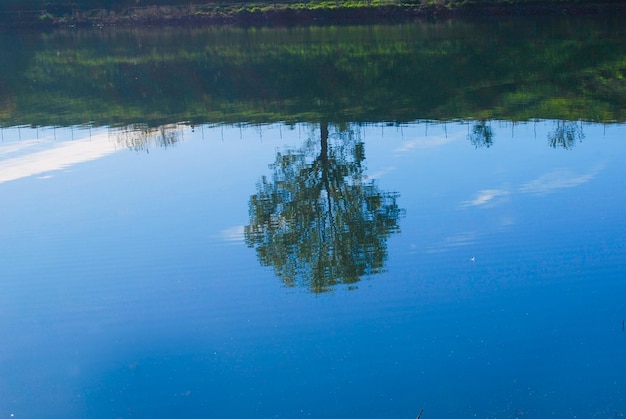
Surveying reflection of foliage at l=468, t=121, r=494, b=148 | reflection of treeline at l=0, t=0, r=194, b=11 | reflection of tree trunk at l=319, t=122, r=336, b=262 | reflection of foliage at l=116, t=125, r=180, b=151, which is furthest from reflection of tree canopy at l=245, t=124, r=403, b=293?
reflection of treeline at l=0, t=0, r=194, b=11

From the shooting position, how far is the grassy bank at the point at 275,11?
40125 millimetres

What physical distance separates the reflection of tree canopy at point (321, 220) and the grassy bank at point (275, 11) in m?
28.9

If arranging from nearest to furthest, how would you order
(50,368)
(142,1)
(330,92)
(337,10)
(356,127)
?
(50,368), (356,127), (330,92), (337,10), (142,1)

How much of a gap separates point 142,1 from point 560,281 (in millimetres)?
45251

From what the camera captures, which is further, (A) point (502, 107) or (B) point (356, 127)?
(A) point (502, 107)

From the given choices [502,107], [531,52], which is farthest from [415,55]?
[502,107]

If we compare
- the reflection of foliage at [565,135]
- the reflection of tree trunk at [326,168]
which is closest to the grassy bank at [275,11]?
the reflection of foliage at [565,135]

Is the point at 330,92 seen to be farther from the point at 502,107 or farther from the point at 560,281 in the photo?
the point at 560,281

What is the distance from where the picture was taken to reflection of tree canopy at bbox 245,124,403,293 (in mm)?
9031

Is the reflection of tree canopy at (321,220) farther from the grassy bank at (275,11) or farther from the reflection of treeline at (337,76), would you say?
the grassy bank at (275,11)

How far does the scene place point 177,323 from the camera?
770 cm

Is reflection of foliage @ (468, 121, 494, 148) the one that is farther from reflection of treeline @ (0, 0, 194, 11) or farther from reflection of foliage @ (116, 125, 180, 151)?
reflection of treeline @ (0, 0, 194, 11)

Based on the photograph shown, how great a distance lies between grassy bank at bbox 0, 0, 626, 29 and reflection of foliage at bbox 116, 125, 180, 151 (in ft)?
83.9

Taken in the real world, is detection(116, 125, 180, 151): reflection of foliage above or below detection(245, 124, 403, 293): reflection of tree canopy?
above
